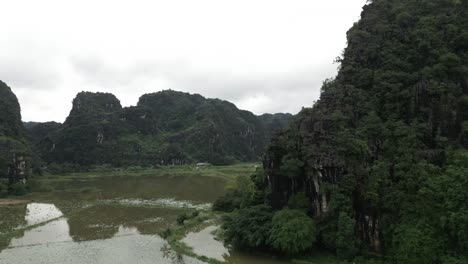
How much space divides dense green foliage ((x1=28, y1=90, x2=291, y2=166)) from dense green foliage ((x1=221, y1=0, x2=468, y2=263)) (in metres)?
103

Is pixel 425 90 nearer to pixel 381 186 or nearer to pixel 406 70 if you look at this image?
pixel 406 70

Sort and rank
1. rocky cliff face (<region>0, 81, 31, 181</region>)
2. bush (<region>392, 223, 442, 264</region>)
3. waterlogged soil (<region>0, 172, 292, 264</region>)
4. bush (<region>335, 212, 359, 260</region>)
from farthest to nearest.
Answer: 1. rocky cliff face (<region>0, 81, 31, 181</region>)
2. waterlogged soil (<region>0, 172, 292, 264</region>)
3. bush (<region>335, 212, 359, 260</region>)
4. bush (<region>392, 223, 442, 264</region>)

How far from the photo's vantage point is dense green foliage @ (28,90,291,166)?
455ft

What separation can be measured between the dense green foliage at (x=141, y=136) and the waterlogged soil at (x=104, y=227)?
231ft

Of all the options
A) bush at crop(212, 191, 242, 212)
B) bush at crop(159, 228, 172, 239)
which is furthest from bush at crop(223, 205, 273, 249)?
bush at crop(212, 191, 242, 212)

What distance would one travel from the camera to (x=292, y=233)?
2609cm

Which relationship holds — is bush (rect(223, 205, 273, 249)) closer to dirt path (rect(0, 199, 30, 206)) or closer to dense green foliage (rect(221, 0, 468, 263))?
dense green foliage (rect(221, 0, 468, 263))

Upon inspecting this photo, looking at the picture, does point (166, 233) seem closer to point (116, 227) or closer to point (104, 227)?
point (116, 227)

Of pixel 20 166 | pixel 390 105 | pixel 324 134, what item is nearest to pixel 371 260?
pixel 324 134

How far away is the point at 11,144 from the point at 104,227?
60.8m

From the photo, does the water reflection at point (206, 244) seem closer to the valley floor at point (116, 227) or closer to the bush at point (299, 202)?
the valley floor at point (116, 227)

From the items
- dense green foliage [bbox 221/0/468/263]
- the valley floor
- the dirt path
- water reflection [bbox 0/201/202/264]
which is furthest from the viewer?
the dirt path

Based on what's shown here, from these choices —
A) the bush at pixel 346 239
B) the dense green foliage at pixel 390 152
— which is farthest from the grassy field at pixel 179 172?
the bush at pixel 346 239

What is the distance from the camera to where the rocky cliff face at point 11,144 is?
79562 millimetres
